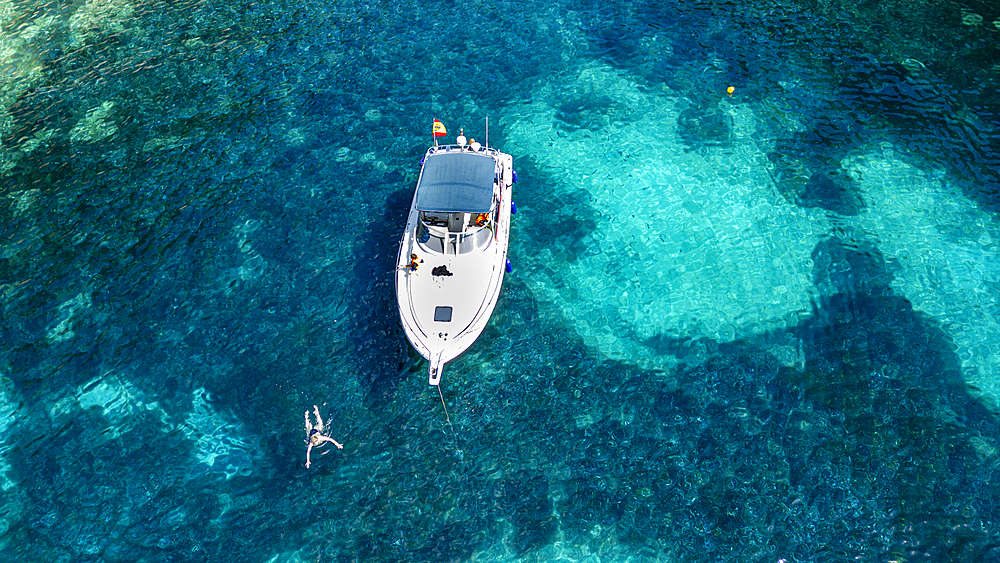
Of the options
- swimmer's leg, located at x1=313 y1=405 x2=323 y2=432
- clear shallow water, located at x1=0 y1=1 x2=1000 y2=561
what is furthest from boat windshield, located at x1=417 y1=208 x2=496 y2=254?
swimmer's leg, located at x1=313 y1=405 x2=323 y2=432

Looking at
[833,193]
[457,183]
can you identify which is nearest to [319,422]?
[457,183]

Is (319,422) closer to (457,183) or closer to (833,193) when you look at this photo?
(457,183)

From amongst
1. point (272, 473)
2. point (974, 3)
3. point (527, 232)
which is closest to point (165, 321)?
point (272, 473)

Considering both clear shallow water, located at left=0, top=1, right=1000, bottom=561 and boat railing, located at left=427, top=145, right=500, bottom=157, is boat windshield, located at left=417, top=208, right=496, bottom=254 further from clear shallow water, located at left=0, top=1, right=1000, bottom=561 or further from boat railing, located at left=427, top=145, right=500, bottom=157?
boat railing, located at left=427, top=145, right=500, bottom=157

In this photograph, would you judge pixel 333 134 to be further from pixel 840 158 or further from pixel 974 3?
pixel 974 3

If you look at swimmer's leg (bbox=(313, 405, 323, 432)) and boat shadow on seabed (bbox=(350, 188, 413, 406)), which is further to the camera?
boat shadow on seabed (bbox=(350, 188, 413, 406))

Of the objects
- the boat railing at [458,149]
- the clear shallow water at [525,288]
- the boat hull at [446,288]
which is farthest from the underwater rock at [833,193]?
the boat hull at [446,288]

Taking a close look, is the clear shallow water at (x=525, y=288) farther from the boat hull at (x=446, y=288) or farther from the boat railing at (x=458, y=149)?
the boat railing at (x=458, y=149)
